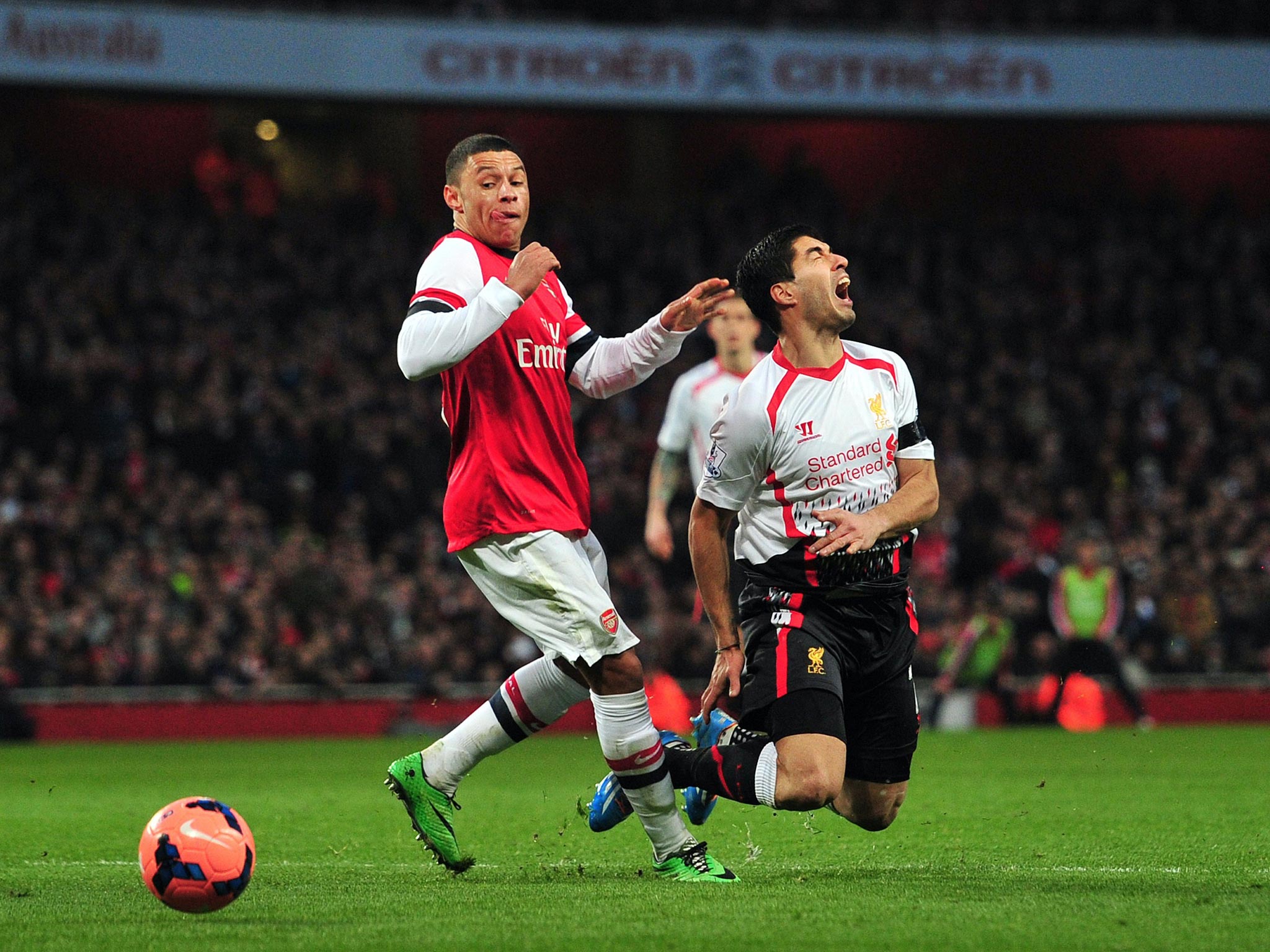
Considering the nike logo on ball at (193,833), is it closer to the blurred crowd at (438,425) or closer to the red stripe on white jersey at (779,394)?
the red stripe on white jersey at (779,394)

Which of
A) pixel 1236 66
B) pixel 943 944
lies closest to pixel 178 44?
pixel 1236 66

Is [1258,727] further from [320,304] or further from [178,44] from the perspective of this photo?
[178,44]

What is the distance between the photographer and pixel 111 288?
2138cm

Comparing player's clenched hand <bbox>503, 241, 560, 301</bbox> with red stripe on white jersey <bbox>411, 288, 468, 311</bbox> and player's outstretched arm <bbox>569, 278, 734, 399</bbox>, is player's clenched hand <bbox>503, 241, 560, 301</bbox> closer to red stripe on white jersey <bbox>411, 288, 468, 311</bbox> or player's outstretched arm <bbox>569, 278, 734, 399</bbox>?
red stripe on white jersey <bbox>411, 288, 468, 311</bbox>

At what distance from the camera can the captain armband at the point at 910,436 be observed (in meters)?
5.86

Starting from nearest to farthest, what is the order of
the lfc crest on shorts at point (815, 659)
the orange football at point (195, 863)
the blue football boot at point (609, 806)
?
the orange football at point (195, 863) → the lfc crest on shorts at point (815, 659) → the blue football boot at point (609, 806)

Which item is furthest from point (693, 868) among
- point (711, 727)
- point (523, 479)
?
point (523, 479)

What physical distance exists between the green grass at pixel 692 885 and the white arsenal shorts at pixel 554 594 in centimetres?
78

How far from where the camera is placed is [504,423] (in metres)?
5.92

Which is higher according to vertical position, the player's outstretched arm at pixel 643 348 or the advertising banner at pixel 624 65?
the advertising banner at pixel 624 65

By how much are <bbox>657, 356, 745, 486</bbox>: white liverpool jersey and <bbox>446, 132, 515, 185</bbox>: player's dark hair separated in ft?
11.6

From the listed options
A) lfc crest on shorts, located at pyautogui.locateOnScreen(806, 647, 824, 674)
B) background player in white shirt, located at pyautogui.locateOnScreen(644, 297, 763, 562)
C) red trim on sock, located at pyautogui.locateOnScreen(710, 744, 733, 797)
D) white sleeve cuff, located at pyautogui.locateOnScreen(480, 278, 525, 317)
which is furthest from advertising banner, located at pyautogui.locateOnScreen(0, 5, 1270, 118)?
lfc crest on shorts, located at pyautogui.locateOnScreen(806, 647, 824, 674)

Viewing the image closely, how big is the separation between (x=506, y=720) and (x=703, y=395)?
3.87 meters

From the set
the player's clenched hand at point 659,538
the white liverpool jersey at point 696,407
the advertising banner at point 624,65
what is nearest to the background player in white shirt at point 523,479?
the player's clenched hand at point 659,538
